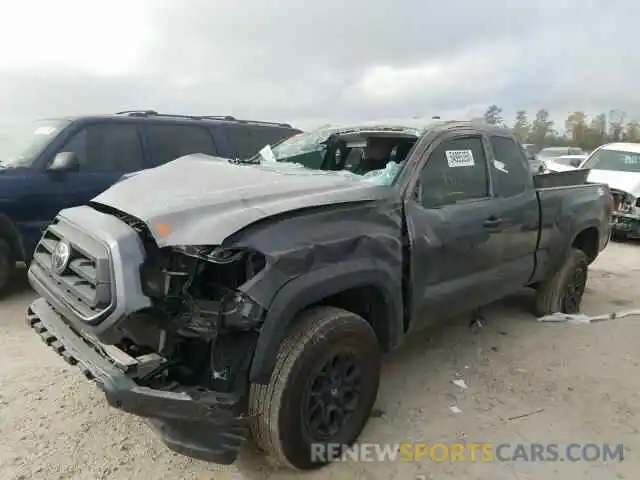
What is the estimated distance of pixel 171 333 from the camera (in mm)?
2492

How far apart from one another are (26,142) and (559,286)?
5.74 metres

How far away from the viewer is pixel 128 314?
7.82 feet

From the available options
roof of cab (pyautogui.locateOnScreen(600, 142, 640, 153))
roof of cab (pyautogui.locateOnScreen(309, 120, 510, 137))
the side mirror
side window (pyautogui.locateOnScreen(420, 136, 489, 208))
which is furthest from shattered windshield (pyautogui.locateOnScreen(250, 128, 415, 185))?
roof of cab (pyautogui.locateOnScreen(600, 142, 640, 153))

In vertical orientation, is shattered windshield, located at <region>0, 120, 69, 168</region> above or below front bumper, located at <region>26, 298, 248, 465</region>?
above

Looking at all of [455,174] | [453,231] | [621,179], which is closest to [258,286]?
[453,231]

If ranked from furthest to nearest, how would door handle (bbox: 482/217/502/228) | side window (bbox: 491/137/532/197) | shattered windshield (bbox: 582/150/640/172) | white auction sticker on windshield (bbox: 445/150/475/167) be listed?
shattered windshield (bbox: 582/150/640/172)
side window (bbox: 491/137/532/197)
door handle (bbox: 482/217/502/228)
white auction sticker on windshield (bbox: 445/150/475/167)

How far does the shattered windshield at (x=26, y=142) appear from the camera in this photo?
17.7 feet

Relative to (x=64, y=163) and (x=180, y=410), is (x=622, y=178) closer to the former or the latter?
(x=64, y=163)

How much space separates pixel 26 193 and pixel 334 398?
4.11 m

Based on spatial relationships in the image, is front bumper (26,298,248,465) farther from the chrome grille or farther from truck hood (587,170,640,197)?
truck hood (587,170,640,197)

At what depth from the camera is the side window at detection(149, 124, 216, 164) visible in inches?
248

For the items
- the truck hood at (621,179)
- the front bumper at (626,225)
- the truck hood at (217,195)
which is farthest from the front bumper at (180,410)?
the front bumper at (626,225)

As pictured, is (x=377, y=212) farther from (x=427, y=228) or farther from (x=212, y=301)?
(x=212, y=301)

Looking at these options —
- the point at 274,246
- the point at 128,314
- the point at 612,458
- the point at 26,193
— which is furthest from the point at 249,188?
the point at 26,193
